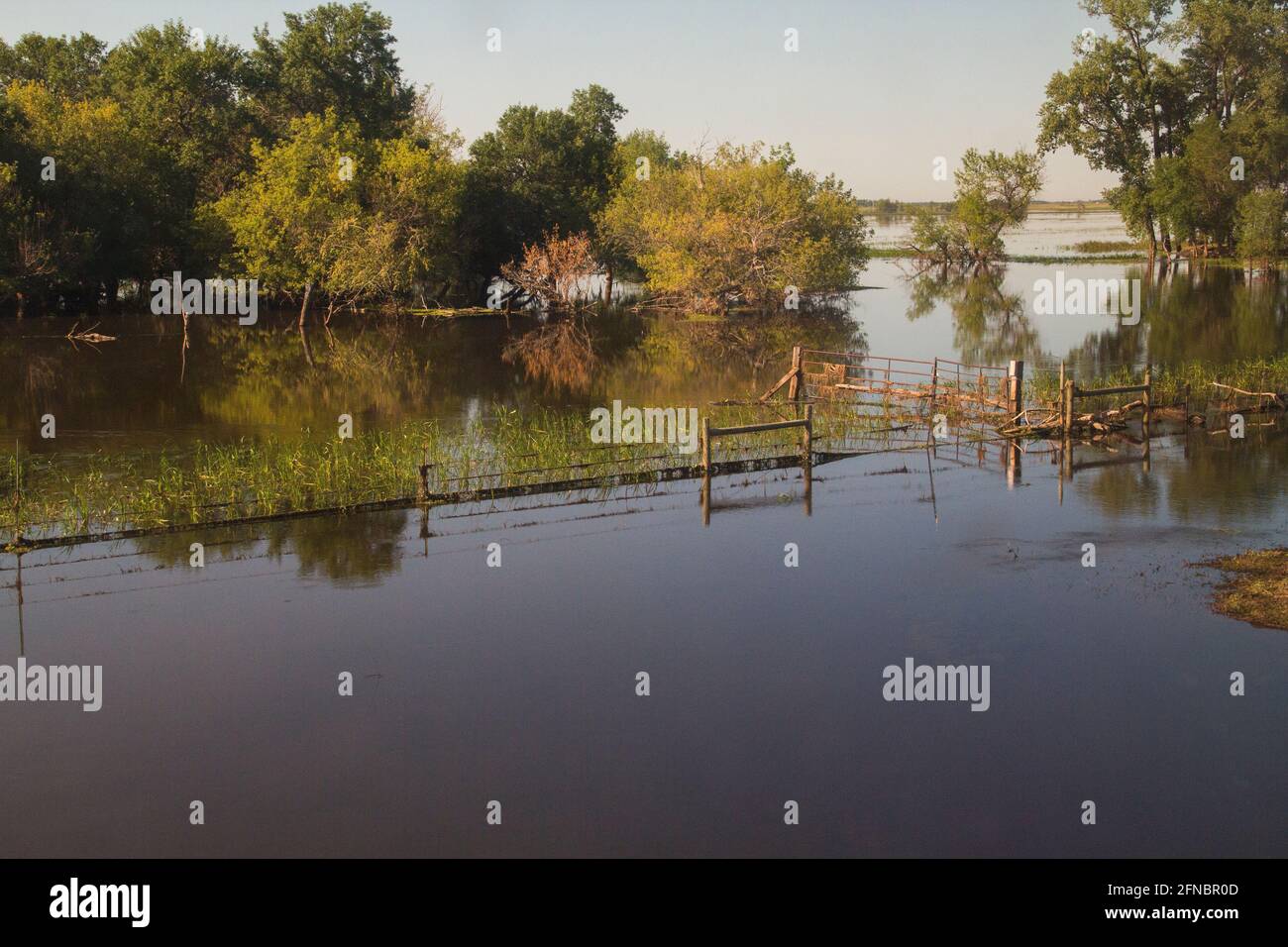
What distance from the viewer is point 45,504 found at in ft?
79.8

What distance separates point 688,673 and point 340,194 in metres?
48.0

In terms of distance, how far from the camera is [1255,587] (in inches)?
795

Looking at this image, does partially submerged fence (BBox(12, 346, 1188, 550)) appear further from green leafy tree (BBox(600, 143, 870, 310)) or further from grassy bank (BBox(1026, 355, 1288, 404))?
green leafy tree (BBox(600, 143, 870, 310))

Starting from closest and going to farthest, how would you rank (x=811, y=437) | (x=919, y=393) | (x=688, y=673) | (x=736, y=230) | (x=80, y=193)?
(x=688, y=673), (x=811, y=437), (x=919, y=393), (x=80, y=193), (x=736, y=230)

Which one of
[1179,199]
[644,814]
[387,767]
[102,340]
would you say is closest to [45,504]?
[387,767]

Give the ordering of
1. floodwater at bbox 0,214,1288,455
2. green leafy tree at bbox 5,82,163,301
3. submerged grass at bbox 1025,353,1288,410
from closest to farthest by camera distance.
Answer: submerged grass at bbox 1025,353,1288,410 < floodwater at bbox 0,214,1288,455 < green leafy tree at bbox 5,82,163,301

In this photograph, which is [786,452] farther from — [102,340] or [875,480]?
[102,340]

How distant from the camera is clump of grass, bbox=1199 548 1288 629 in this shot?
19.2 metres

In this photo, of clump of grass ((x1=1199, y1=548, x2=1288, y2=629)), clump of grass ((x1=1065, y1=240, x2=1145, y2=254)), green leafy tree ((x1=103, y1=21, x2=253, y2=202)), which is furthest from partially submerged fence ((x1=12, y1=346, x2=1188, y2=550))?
clump of grass ((x1=1065, y1=240, x2=1145, y2=254))

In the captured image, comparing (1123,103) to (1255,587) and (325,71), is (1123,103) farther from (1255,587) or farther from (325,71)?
(1255,587)

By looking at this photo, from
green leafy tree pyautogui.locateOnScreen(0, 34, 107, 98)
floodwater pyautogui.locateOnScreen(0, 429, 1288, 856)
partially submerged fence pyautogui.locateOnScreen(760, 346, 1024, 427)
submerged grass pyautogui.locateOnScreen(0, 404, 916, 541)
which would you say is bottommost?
floodwater pyautogui.locateOnScreen(0, 429, 1288, 856)

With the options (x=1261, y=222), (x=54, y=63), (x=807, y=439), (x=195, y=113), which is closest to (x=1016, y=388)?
(x=807, y=439)

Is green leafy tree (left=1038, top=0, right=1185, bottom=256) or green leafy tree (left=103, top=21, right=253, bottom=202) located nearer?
green leafy tree (left=103, top=21, right=253, bottom=202)

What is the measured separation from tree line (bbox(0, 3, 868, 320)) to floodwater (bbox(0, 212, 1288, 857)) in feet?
98.1
